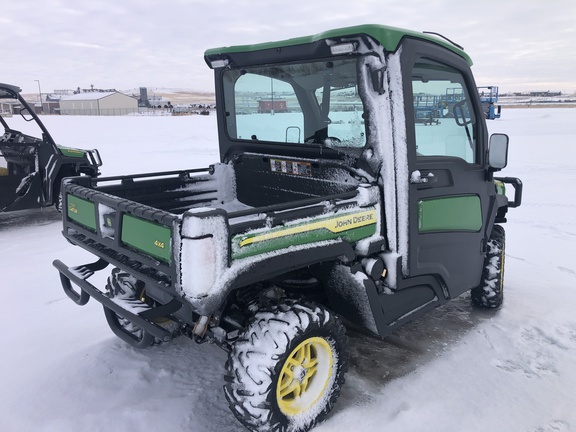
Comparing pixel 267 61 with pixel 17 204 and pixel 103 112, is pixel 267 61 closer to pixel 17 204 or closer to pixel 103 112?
pixel 17 204

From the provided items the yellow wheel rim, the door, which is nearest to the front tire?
the yellow wheel rim

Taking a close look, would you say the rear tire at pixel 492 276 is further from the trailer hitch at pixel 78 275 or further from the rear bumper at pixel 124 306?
the trailer hitch at pixel 78 275

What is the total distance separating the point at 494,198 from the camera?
414cm

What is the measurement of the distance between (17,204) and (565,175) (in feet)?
38.0

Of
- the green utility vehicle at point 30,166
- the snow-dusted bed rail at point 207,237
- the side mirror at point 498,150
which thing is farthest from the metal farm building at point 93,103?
the side mirror at point 498,150

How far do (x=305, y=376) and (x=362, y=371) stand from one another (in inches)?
29.7

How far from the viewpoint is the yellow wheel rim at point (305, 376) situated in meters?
2.77

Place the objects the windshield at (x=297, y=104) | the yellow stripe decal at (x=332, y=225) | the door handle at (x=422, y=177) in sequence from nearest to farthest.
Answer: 1. the yellow stripe decal at (x=332, y=225)
2. the door handle at (x=422, y=177)
3. the windshield at (x=297, y=104)

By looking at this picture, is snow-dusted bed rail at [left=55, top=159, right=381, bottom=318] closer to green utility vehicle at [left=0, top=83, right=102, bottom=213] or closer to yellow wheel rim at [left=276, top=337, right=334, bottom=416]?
yellow wheel rim at [left=276, top=337, right=334, bottom=416]

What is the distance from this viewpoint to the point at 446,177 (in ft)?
11.4

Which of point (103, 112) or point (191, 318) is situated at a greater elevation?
point (103, 112)

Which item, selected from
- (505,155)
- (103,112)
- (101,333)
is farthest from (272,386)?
(103,112)

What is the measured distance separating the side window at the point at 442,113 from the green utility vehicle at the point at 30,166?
576cm

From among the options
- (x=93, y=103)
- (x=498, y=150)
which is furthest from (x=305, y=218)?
(x=93, y=103)
